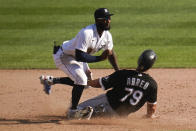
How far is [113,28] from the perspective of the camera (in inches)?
566

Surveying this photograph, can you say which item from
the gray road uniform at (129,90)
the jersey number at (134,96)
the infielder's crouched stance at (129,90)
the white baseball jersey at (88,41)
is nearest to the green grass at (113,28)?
the white baseball jersey at (88,41)

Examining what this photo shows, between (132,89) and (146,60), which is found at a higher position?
(146,60)

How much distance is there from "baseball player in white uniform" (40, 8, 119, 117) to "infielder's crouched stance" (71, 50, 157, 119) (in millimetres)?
347

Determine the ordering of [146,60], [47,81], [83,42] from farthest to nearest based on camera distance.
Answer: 1. [47,81]
2. [83,42]
3. [146,60]

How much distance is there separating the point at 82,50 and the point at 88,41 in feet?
0.58

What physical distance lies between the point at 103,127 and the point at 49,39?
702 cm

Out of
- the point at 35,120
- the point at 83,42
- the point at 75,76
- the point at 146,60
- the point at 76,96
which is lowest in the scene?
the point at 35,120

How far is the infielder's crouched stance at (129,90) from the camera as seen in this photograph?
6809mm

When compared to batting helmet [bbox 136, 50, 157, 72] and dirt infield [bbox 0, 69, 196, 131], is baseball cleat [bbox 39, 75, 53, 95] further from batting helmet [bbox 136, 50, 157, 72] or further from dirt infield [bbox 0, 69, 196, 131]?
batting helmet [bbox 136, 50, 157, 72]

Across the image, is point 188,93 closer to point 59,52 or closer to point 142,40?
point 59,52

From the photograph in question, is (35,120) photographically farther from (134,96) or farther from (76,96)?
(134,96)

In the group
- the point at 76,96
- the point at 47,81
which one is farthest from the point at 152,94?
the point at 47,81

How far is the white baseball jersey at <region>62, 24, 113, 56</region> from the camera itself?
7.48 metres

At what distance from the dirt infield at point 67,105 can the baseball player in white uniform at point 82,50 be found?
57cm
